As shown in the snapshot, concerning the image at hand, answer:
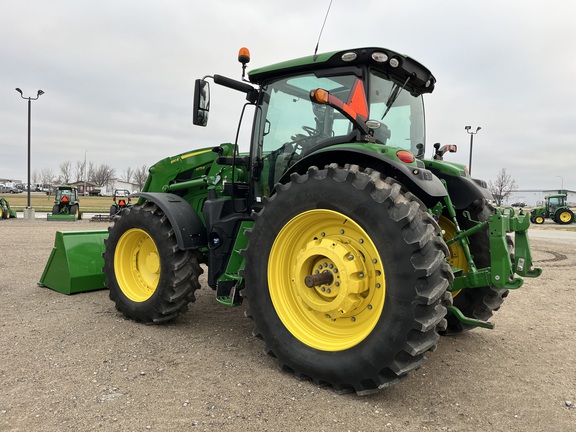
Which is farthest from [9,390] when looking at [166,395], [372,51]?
[372,51]

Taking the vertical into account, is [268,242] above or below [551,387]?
above

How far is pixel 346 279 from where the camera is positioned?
9.83ft

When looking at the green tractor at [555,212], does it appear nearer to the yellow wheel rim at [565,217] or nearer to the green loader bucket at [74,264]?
the yellow wheel rim at [565,217]

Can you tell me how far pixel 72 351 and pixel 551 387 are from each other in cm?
382

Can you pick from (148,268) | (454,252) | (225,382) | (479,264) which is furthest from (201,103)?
(479,264)

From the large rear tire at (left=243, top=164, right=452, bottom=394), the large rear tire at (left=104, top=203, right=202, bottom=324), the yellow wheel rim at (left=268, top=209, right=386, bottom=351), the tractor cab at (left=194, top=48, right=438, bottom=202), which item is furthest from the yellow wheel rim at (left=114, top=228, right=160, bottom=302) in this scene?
the yellow wheel rim at (left=268, top=209, right=386, bottom=351)

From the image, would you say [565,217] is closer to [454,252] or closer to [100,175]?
[454,252]

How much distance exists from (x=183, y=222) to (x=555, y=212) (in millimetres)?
33843

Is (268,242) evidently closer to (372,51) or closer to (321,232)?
(321,232)

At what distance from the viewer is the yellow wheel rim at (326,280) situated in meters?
3.01

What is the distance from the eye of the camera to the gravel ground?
259 centimetres

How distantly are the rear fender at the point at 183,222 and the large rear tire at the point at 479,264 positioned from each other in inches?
95.6

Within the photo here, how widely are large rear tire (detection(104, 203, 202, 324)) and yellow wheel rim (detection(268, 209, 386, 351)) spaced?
1276mm

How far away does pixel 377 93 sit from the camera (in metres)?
3.67
